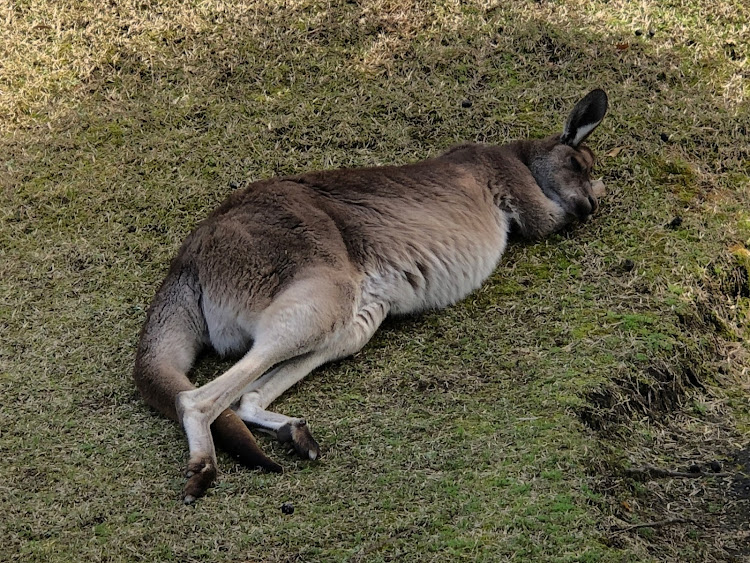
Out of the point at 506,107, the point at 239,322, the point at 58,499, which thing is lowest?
the point at 58,499

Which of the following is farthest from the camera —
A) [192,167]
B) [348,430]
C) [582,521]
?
[192,167]

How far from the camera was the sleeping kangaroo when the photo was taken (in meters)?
4.07

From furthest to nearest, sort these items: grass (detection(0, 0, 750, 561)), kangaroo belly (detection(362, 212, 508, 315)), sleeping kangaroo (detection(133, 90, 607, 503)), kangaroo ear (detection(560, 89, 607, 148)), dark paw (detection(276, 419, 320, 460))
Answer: kangaroo ear (detection(560, 89, 607, 148)) → kangaroo belly (detection(362, 212, 508, 315)) → sleeping kangaroo (detection(133, 90, 607, 503)) → dark paw (detection(276, 419, 320, 460)) → grass (detection(0, 0, 750, 561))

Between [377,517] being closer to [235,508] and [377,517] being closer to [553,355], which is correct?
[235,508]

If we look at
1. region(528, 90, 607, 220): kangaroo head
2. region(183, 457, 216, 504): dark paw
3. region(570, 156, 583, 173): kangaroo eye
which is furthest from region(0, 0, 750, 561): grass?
region(570, 156, 583, 173): kangaroo eye

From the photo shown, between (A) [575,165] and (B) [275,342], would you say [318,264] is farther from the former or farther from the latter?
(A) [575,165]

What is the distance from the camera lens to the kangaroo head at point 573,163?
18.0ft

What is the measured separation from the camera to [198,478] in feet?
12.0

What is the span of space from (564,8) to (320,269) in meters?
3.62

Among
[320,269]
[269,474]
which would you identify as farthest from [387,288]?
[269,474]

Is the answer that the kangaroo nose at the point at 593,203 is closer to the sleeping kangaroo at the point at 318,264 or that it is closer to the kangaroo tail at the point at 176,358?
the sleeping kangaroo at the point at 318,264

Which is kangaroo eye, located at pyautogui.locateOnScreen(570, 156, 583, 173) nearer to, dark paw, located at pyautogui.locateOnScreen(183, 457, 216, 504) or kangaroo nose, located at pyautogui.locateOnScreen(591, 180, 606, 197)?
kangaroo nose, located at pyautogui.locateOnScreen(591, 180, 606, 197)

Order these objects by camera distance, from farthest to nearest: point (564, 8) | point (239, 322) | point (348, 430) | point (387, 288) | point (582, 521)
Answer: point (564, 8) < point (387, 288) < point (239, 322) < point (348, 430) < point (582, 521)

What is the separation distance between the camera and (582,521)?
3.38m
